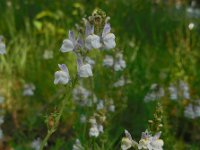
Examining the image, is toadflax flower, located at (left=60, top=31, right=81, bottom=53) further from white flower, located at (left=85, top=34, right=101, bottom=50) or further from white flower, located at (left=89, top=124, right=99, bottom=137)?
white flower, located at (left=89, top=124, right=99, bottom=137)

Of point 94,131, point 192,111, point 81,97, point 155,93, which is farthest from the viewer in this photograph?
point 155,93

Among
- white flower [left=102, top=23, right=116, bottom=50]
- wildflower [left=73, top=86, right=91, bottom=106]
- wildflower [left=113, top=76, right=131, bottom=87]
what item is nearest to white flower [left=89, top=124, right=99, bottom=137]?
white flower [left=102, top=23, right=116, bottom=50]

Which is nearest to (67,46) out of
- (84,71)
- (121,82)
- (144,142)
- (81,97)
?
(84,71)

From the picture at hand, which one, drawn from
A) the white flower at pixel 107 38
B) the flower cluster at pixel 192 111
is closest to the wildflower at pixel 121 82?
the flower cluster at pixel 192 111

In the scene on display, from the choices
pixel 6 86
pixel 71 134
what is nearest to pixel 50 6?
pixel 6 86

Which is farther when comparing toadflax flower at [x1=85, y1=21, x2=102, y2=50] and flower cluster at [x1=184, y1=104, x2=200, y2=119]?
flower cluster at [x1=184, y1=104, x2=200, y2=119]

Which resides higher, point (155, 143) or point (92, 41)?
point (92, 41)

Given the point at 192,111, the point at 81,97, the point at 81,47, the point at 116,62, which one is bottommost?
the point at 192,111

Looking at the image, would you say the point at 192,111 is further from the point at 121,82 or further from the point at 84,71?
the point at 84,71
